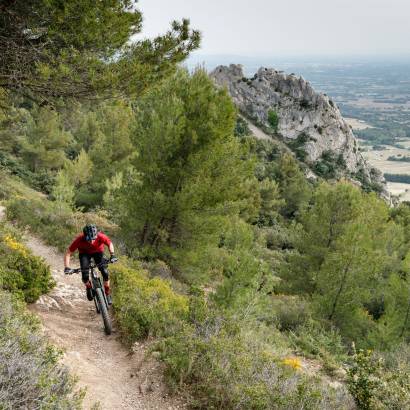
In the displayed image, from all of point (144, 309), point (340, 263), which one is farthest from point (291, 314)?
point (144, 309)

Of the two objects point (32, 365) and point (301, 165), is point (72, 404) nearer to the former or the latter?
point (32, 365)

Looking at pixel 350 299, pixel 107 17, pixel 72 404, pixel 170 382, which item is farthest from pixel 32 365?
pixel 350 299

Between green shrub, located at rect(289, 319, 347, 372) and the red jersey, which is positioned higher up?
the red jersey

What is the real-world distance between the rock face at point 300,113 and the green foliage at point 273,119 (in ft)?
1.41

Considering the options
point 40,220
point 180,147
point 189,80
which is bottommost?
point 40,220

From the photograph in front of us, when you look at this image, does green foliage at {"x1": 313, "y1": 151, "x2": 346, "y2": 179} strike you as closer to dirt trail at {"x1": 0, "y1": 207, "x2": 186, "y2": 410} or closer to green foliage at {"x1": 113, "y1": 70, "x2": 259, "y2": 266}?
green foliage at {"x1": 113, "y1": 70, "x2": 259, "y2": 266}

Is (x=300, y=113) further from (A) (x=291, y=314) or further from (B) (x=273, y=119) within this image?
(A) (x=291, y=314)

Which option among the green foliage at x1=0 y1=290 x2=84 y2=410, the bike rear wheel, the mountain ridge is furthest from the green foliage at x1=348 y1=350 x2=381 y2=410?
the mountain ridge

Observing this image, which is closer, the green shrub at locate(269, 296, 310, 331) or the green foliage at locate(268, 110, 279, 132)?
the green shrub at locate(269, 296, 310, 331)

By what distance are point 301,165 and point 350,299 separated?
151ft

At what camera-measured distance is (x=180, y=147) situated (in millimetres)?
12844

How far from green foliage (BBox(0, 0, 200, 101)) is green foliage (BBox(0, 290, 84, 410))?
4.22m

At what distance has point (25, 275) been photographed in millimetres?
8039

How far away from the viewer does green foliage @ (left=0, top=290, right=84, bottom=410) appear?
12.5ft
